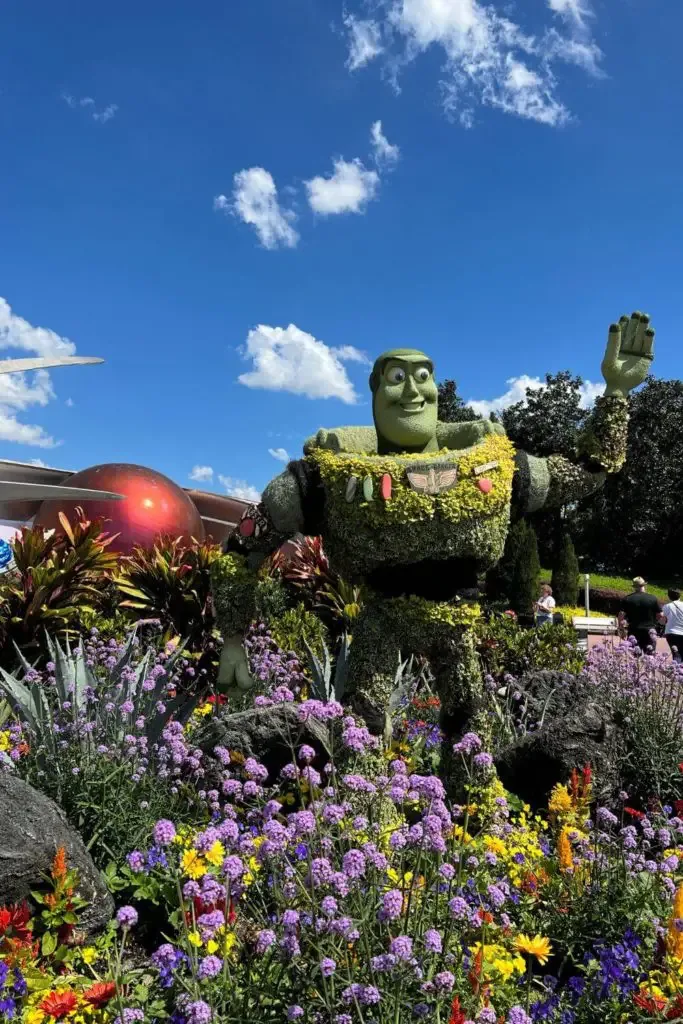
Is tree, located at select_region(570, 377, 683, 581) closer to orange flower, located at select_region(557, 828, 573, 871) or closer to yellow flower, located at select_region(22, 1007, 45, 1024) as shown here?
orange flower, located at select_region(557, 828, 573, 871)

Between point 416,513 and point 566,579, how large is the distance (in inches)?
816

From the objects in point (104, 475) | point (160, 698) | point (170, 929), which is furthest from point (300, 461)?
point (104, 475)

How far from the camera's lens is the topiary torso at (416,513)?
3418mm

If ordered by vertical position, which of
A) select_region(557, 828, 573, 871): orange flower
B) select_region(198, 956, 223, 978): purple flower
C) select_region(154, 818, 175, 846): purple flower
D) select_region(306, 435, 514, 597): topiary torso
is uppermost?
select_region(306, 435, 514, 597): topiary torso

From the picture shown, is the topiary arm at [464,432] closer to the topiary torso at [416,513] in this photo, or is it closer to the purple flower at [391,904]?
the topiary torso at [416,513]

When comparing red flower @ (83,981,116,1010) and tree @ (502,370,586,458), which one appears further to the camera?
tree @ (502,370,586,458)

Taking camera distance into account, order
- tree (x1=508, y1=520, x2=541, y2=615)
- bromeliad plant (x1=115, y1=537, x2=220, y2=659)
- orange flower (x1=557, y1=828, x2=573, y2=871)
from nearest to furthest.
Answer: orange flower (x1=557, y1=828, x2=573, y2=871), bromeliad plant (x1=115, y1=537, x2=220, y2=659), tree (x1=508, y1=520, x2=541, y2=615)

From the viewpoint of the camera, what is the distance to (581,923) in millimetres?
2355

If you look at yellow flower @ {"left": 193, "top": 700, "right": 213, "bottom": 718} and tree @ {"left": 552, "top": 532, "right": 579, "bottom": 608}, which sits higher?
tree @ {"left": 552, "top": 532, "right": 579, "bottom": 608}

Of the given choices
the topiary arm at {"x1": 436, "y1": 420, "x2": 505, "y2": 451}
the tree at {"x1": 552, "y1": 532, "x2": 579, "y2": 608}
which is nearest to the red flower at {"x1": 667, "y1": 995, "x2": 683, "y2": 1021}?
the topiary arm at {"x1": 436, "y1": 420, "x2": 505, "y2": 451}

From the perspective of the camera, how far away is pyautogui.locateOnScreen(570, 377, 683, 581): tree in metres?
29.9

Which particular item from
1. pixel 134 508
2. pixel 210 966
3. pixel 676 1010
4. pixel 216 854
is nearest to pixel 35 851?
pixel 216 854

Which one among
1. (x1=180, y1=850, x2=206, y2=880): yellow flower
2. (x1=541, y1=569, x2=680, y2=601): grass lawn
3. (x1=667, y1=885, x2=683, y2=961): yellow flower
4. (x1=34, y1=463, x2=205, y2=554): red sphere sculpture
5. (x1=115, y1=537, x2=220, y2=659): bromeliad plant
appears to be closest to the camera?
(x1=667, y1=885, x2=683, y2=961): yellow flower

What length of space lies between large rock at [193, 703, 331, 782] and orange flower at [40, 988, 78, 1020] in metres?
1.59
